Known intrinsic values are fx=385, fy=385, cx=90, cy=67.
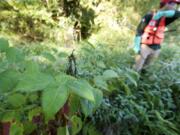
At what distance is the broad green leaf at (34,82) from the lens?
903 mm

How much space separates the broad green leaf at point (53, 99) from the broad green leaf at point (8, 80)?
17cm

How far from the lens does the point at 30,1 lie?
10.3 meters

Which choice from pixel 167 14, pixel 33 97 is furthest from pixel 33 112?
pixel 167 14

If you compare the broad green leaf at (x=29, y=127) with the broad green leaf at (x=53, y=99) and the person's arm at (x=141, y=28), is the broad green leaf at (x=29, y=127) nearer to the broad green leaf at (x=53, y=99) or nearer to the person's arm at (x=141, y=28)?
the broad green leaf at (x=53, y=99)

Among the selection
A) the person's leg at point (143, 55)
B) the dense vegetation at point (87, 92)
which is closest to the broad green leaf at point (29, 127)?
the dense vegetation at point (87, 92)

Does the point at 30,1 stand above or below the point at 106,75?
below

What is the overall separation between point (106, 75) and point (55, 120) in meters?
0.21

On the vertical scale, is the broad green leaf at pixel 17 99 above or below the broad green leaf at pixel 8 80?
below

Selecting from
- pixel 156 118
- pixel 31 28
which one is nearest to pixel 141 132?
pixel 156 118

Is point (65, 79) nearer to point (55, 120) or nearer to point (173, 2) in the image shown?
point (55, 120)

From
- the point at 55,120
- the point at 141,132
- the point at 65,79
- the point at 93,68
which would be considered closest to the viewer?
the point at 65,79

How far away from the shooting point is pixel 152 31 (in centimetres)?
408

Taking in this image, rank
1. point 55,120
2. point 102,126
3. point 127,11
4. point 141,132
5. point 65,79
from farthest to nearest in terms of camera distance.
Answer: point 127,11
point 141,132
point 102,126
point 55,120
point 65,79

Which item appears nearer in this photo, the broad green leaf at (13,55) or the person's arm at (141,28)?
the broad green leaf at (13,55)
